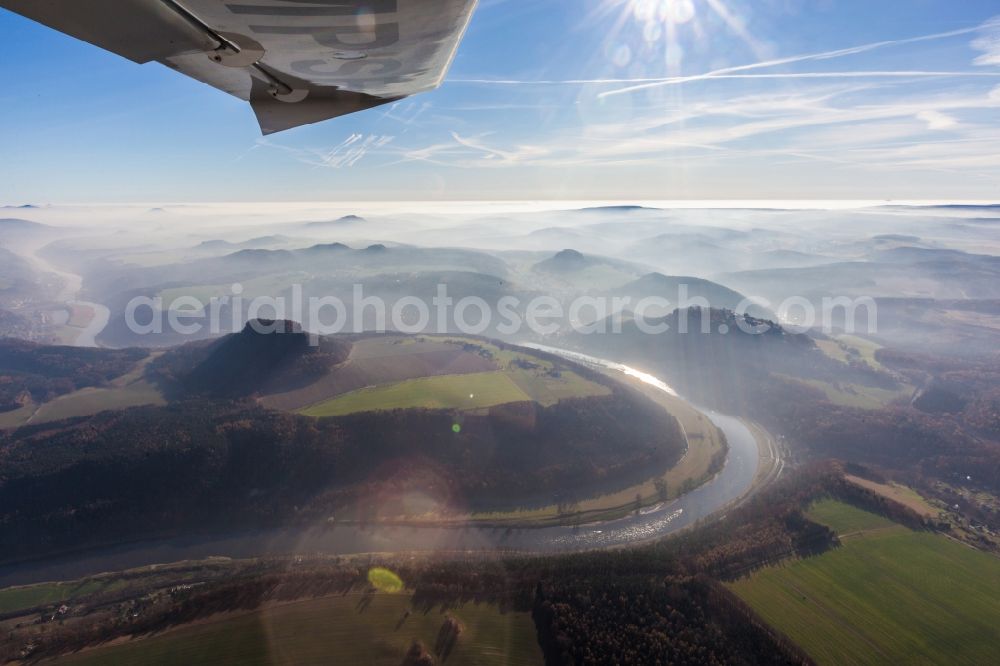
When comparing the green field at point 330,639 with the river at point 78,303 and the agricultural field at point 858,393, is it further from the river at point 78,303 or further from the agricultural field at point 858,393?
the river at point 78,303

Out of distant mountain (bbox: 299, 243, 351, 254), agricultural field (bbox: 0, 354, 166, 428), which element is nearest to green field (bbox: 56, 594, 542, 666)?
agricultural field (bbox: 0, 354, 166, 428)

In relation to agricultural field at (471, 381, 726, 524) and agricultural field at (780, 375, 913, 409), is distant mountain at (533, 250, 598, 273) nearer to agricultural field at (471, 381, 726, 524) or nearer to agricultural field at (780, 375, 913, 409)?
agricultural field at (780, 375, 913, 409)

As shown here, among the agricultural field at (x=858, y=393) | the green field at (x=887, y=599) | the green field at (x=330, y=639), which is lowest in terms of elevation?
the green field at (x=887, y=599)

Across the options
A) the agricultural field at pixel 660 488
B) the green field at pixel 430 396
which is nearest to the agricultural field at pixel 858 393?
the agricultural field at pixel 660 488

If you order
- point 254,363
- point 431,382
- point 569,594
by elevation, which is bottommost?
point 569,594

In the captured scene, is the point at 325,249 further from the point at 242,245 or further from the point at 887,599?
the point at 887,599

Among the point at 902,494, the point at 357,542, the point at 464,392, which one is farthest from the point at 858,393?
the point at 357,542
